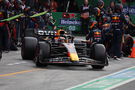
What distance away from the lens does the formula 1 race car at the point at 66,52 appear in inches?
560

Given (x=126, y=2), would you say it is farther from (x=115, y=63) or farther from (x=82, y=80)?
(x=82, y=80)

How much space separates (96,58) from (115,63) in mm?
2414

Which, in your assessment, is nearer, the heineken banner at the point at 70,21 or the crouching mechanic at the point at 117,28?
the crouching mechanic at the point at 117,28

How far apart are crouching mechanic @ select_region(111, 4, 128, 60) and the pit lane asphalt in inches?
62.7

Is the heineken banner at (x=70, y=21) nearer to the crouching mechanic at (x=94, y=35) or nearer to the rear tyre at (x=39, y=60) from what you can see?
the crouching mechanic at (x=94, y=35)

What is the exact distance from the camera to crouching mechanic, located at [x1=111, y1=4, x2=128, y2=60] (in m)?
18.1

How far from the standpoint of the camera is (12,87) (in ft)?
34.8

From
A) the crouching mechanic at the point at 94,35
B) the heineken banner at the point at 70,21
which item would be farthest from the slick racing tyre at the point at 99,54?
the heineken banner at the point at 70,21

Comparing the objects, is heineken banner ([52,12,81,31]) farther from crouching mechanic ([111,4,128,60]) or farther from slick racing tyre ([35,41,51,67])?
slick racing tyre ([35,41,51,67])

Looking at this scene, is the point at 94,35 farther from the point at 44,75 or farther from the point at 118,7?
the point at 44,75

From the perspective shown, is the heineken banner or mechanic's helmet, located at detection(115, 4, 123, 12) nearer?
mechanic's helmet, located at detection(115, 4, 123, 12)

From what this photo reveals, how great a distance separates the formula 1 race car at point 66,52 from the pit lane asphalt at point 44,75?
0.70 feet

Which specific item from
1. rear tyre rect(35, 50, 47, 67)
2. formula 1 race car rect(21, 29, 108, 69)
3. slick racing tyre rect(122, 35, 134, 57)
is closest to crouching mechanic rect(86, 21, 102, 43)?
formula 1 race car rect(21, 29, 108, 69)

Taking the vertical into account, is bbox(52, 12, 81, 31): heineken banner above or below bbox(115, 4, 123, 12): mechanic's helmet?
below
